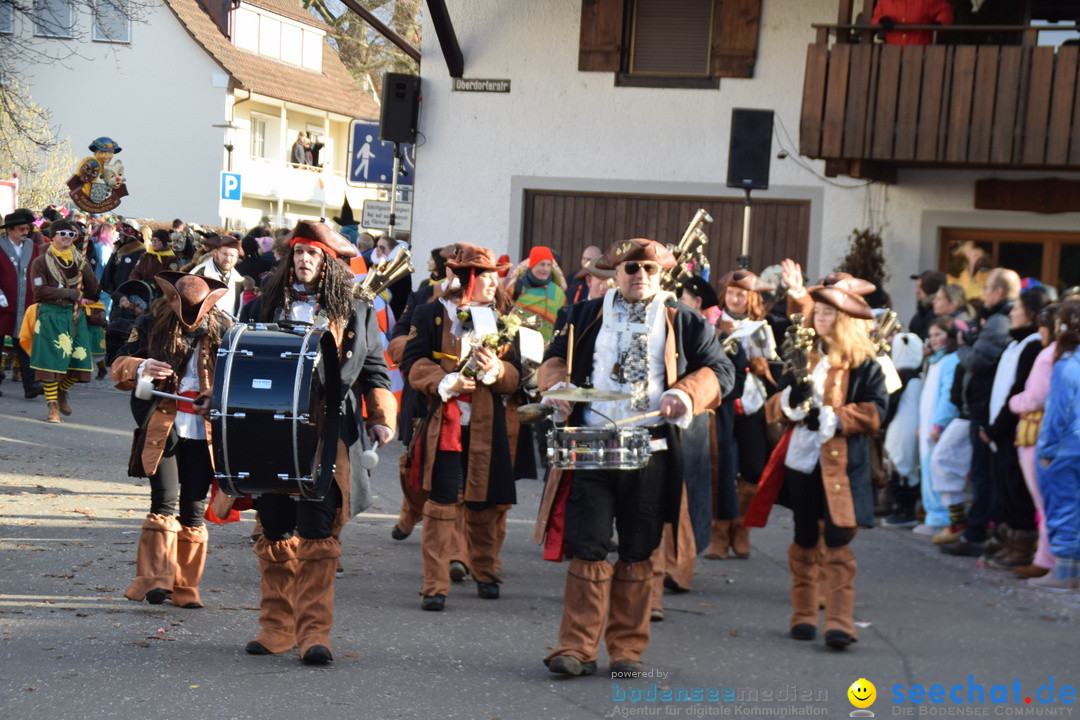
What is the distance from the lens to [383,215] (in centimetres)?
1861

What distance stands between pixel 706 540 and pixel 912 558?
138 inches

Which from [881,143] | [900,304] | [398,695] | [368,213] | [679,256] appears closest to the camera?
[398,695]

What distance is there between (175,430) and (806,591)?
10.7ft

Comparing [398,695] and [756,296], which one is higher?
[756,296]

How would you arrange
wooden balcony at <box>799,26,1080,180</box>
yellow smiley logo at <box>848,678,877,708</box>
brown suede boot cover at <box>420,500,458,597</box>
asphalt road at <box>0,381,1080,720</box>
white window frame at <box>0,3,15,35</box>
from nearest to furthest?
asphalt road at <box>0,381,1080,720</box>
yellow smiley logo at <box>848,678,877,708</box>
brown suede boot cover at <box>420,500,458,597</box>
white window frame at <box>0,3,15,35</box>
wooden balcony at <box>799,26,1080,180</box>

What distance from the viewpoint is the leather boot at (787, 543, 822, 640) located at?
7.01 meters

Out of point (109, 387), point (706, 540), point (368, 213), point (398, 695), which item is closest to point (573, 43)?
point (368, 213)

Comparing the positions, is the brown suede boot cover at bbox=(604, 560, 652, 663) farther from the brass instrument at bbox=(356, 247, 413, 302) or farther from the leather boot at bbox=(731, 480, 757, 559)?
the leather boot at bbox=(731, 480, 757, 559)

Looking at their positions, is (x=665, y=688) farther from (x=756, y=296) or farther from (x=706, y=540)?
(x=756, y=296)

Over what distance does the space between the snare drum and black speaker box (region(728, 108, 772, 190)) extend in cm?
919

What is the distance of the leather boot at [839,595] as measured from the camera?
22.3 ft

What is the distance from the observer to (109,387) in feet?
57.4

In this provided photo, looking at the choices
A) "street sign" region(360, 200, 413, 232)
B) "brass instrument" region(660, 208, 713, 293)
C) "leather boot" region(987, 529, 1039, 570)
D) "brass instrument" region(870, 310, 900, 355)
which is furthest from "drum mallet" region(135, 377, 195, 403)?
"street sign" region(360, 200, 413, 232)

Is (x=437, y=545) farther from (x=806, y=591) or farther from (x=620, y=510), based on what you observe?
(x=806, y=591)
